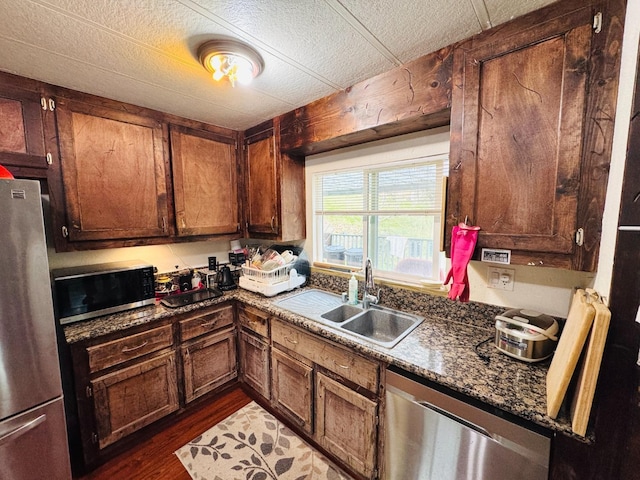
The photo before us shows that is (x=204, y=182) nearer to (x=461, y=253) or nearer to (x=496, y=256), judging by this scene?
(x=461, y=253)

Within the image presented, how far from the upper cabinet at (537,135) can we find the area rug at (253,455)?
1.68m

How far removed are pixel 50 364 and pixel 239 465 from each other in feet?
3.91

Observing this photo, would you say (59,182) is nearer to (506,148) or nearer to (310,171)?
(310,171)

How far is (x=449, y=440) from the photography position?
1.10 metres

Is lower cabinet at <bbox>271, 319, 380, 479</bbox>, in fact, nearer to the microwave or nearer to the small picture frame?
the small picture frame

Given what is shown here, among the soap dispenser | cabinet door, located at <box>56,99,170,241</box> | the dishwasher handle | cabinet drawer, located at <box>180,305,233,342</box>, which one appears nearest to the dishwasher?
the dishwasher handle

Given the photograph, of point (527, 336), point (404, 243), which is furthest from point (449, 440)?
point (404, 243)

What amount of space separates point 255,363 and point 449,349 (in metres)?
1.49

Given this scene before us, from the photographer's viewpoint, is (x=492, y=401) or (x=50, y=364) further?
(x=50, y=364)

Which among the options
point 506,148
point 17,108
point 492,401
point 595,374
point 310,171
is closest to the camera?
point 595,374

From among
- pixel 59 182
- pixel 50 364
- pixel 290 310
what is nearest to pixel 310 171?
pixel 290 310

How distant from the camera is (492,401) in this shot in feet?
3.10

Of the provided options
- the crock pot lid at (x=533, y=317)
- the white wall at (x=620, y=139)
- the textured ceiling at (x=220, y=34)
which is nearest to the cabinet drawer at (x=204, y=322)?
the textured ceiling at (x=220, y=34)

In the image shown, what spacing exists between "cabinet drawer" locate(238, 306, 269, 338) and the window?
716 millimetres
